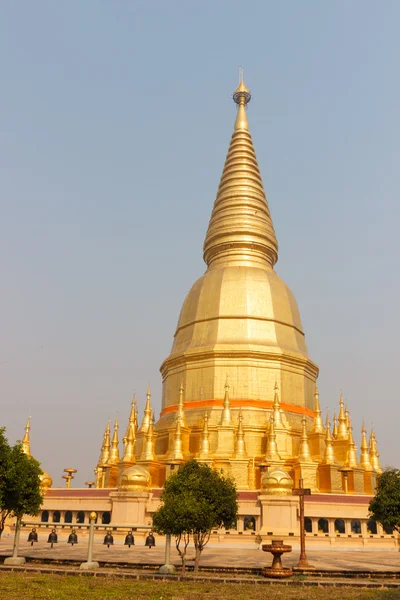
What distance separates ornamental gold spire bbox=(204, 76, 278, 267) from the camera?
4812cm

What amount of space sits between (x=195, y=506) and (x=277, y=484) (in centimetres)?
1251

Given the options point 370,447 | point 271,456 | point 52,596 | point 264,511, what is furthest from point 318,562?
point 370,447

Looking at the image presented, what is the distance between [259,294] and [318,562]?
84.7 feet

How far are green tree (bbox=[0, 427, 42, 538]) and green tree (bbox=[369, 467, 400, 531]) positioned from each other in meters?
11.8

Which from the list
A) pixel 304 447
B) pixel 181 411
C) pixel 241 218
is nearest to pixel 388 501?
pixel 304 447

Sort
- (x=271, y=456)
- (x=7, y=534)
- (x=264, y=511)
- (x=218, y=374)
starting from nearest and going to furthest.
Answer: (x=264, y=511) → (x=7, y=534) → (x=271, y=456) → (x=218, y=374)

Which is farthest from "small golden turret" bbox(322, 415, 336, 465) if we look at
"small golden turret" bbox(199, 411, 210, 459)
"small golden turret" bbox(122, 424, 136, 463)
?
"small golden turret" bbox(122, 424, 136, 463)

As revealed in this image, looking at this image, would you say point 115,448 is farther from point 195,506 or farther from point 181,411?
point 195,506

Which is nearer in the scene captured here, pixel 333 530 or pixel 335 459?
pixel 333 530

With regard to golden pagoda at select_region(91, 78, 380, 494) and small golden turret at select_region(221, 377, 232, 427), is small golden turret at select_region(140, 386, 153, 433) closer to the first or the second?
golden pagoda at select_region(91, 78, 380, 494)

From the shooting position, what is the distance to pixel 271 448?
35.7 metres

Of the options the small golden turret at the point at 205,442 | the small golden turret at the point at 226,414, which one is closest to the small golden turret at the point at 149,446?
the small golden turret at the point at 205,442

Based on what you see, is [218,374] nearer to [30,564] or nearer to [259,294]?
[259,294]

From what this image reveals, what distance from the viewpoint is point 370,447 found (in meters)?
43.5
